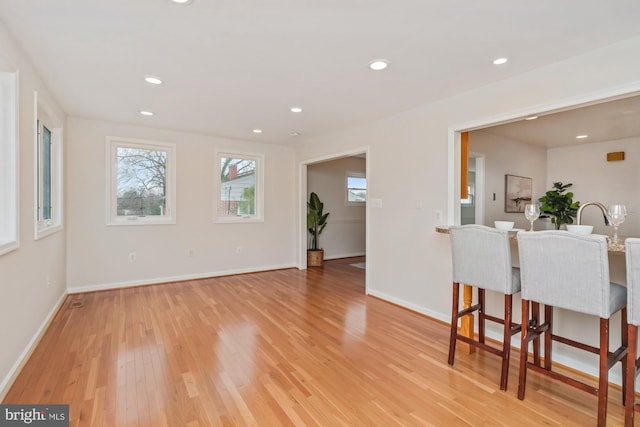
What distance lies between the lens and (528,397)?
6.61 feet

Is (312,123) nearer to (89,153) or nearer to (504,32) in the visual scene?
(504,32)

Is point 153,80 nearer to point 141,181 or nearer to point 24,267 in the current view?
point 24,267

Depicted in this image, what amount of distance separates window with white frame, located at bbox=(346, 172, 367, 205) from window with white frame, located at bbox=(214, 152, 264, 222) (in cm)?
240

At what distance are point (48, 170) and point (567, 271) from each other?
5051 mm

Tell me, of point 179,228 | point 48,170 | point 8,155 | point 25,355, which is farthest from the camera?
point 179,228

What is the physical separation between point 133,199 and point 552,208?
17.4ft

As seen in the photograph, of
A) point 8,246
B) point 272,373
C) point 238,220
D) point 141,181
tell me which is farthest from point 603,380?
point 141,181

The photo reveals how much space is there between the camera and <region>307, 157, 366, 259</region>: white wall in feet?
22.5

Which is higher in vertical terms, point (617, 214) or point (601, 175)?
point (601, 175)

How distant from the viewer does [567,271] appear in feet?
6.02

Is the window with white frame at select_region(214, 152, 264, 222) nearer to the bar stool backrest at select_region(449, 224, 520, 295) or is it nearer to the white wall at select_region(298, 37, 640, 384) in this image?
the white wall at select_region(298, 37, 640, 384)

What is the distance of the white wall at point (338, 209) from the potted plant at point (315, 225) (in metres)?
0.37

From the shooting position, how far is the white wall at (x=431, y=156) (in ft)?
7.41

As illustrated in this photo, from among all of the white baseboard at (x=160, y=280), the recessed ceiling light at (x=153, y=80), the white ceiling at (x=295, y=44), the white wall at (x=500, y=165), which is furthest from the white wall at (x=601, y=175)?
the recessed ceiling light at (x=153, y=80)
